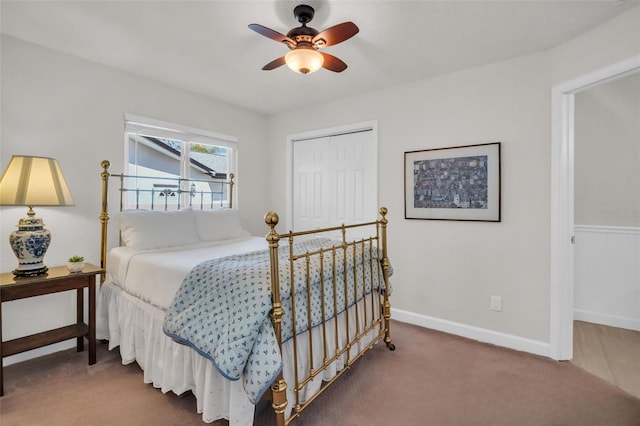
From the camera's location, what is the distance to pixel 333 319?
2.06m

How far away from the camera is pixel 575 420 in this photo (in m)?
1.74

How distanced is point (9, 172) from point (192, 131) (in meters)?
1.68

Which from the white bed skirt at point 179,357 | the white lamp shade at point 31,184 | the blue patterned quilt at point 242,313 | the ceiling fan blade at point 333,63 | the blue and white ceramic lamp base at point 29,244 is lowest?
the white bed skirt at point 179,357

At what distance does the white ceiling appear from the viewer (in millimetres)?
1948

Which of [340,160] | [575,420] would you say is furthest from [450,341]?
[340,160]

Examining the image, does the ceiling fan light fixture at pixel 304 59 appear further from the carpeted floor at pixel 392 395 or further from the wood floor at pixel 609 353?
the wood floor at pixel 609 353

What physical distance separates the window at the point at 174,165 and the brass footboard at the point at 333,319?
1869mm

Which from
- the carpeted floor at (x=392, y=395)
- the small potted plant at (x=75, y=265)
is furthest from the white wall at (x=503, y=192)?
the small potted plant at (x=75, y=265)

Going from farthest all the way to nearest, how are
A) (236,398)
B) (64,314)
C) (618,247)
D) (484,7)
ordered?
(618,247) < (64,314) < (484,7) < (236,398)

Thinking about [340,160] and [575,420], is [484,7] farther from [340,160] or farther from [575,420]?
[575,420]

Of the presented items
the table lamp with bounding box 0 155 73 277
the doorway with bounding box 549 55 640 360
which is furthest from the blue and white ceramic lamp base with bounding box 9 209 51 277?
the doorway with bounding box 549 55 640 360

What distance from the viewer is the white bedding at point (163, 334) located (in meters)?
1.63

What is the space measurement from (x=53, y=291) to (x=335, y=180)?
2795mm

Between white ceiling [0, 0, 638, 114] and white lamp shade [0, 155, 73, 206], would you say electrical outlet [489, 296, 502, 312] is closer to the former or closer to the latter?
white ceiling [0, 0, 638, 114]
